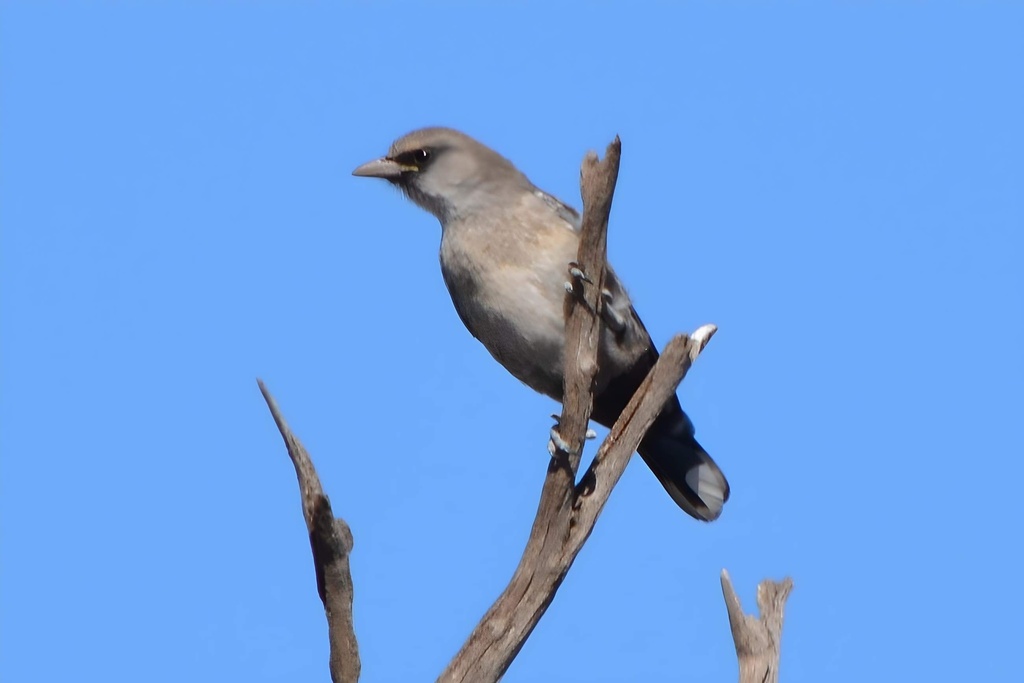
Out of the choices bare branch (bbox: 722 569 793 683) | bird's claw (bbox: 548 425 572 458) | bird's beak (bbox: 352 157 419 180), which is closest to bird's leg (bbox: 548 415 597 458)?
bird's claw (bbox: 548 425 572 458)

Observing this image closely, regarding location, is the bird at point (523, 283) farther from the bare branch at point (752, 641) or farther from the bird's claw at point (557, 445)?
the bare branch at point (752, 641)

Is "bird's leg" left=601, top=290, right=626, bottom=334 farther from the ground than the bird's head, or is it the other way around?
the bird's head

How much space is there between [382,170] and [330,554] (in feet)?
9.98

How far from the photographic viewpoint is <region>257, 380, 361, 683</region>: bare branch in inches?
187

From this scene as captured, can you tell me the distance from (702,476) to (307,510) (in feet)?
9.55

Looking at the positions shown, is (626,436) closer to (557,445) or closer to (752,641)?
(557,445)

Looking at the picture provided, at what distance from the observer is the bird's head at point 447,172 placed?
22.9 feet

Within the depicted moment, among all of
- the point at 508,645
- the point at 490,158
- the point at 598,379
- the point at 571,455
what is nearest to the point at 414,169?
the point at 490,158

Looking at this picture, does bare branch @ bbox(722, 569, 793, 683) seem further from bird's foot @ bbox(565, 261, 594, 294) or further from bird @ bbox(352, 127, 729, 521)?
bird's foot @ bbox(565, 261, 594, 294)

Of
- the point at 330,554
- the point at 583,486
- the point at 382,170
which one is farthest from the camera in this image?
the point at 382,170

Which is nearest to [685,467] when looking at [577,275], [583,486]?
[583,486]

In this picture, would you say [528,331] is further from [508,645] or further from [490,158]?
[508,645]

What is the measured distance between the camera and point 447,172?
712 cm

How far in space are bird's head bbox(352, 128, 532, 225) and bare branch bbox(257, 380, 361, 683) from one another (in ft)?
8.07
